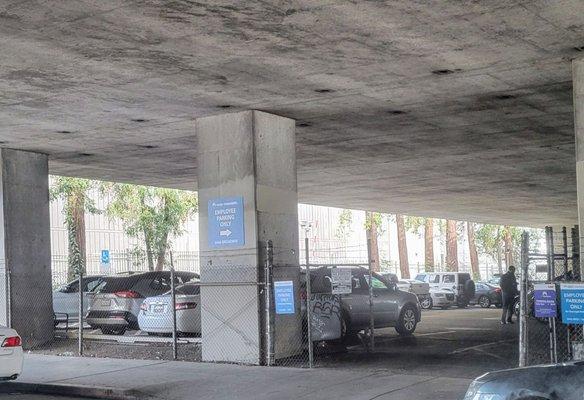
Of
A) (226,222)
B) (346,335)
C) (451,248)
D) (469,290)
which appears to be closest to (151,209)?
(469,290)

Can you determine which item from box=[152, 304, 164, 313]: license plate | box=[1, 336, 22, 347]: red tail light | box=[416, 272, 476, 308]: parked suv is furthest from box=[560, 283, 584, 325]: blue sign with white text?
box=[416, 272, 476, 308]: parked suv

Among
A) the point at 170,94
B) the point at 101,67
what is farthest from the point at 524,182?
the point at 101,67

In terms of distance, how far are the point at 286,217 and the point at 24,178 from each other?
7353 millimetres

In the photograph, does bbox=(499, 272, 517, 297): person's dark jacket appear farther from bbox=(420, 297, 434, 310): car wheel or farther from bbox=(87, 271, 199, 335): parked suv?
bbox=(420, 297, 434, 310): car wheel

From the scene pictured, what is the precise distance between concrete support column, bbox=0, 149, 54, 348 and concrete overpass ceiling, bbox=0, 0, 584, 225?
677 mm

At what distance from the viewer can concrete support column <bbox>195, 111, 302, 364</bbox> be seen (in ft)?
50.4

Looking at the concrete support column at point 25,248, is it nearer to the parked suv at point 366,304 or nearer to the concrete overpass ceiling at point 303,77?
the concrete overpass ceiling at point 303,77

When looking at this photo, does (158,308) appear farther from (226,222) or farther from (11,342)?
(11,342)

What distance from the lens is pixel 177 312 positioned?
728 inches

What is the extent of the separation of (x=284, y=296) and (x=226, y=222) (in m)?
2.03

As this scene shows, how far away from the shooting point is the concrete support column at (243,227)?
605 inches

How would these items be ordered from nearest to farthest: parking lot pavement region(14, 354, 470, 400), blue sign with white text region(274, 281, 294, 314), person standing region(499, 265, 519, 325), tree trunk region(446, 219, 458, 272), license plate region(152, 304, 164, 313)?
parking lot pavement region(14, 354, 470, 400) → blue sign with white text region(274, 281, 294, 314) → license plate region(152, 304, 164, 313) → person standing region(499, 265, 519, 325) → tree trunk region(446, 219, 458, 272)

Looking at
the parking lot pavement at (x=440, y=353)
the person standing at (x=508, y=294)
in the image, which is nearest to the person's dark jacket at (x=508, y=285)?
the person standing at (x=508, y=294)

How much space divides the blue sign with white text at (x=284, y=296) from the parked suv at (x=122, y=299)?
640cm
